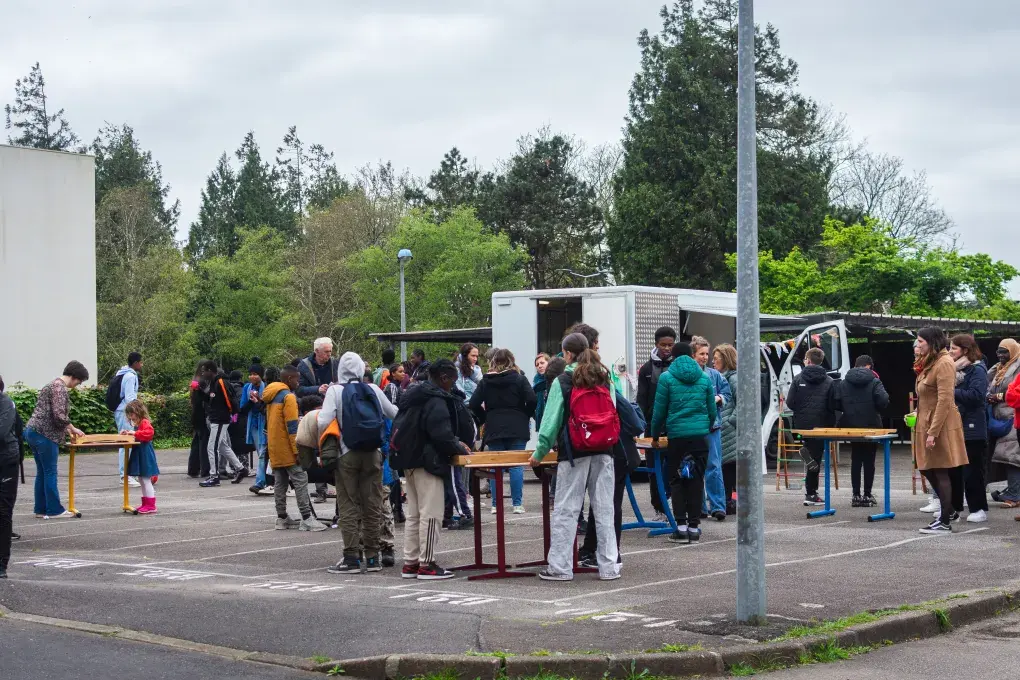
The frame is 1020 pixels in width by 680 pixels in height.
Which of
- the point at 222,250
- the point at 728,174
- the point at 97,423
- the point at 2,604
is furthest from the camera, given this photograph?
the point at 222,250

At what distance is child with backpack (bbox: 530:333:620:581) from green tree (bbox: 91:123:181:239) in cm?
6249

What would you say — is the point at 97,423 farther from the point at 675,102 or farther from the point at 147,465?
the point at 675,102

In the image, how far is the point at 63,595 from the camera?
948 centimetres

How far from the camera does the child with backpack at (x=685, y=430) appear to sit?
465 inches

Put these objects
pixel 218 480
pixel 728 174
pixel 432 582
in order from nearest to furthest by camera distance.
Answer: pixel 432 582 < pixel 218 480 < pixel 728 174

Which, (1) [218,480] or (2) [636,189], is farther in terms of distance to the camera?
(2) [636,189]

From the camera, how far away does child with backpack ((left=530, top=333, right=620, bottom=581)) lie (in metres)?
9.50

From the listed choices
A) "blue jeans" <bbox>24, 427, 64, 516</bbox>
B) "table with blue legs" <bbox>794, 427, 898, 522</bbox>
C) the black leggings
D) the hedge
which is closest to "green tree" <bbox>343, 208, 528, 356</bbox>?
the hedge

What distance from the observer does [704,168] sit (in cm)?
5191

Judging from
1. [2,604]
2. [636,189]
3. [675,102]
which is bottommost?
[2,604]

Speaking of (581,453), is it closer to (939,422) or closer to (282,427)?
(939,422)

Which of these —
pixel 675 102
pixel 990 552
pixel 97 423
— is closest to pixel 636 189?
pixel 675 102

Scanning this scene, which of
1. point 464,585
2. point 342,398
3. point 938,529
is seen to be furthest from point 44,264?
point 938,529

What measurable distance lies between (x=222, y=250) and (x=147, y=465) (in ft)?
208
